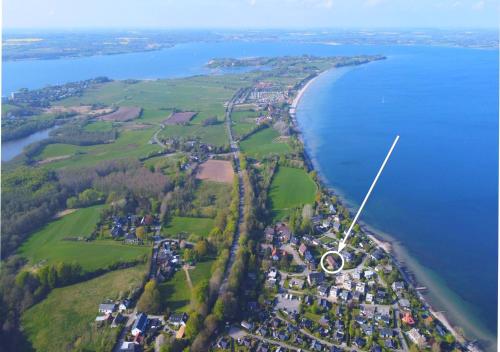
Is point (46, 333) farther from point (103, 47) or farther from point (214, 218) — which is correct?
point (103, 47)

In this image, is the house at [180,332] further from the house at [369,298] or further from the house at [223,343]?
the house at [369,298]

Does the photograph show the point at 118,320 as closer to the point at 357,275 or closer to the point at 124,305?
the point at 124,305

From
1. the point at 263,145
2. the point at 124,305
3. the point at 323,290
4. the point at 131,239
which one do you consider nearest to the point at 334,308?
the point at 323,290

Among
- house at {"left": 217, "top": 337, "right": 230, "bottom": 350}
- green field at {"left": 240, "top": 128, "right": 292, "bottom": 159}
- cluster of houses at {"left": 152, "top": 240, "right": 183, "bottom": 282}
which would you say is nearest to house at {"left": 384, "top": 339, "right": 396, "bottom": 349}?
house at {"left": 217, "top": 337, "right": 230, "bottom": 350}

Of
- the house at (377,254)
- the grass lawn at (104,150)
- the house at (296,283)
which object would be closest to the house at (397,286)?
the house at (377,254)

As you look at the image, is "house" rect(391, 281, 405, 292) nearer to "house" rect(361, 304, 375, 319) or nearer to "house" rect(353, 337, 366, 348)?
"house" rect(361, 304, 375, 319)
